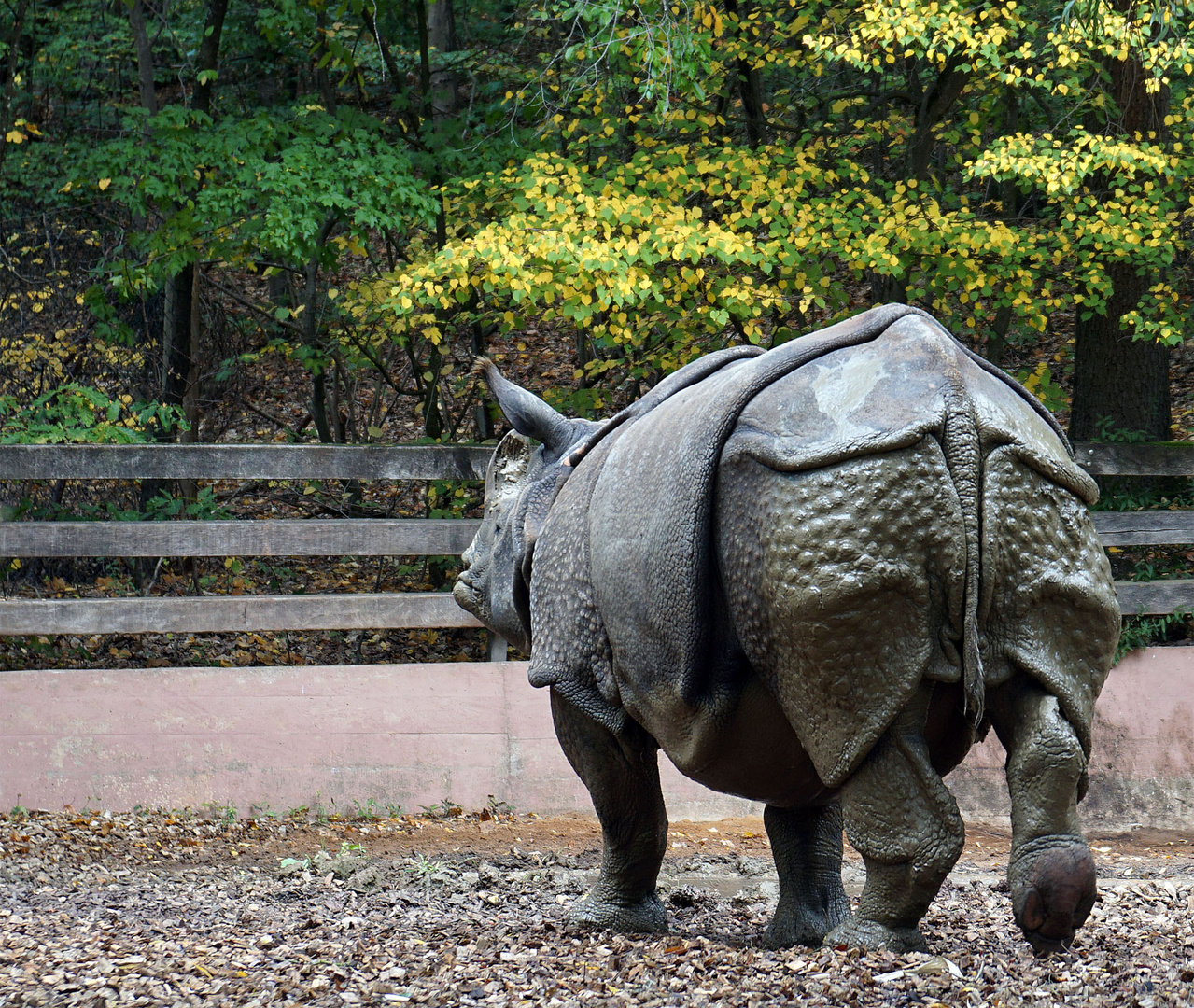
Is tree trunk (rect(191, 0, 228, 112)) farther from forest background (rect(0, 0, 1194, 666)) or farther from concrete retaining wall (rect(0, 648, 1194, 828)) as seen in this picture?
concrete retaining wall (rect(0, 648, 1194, 828))

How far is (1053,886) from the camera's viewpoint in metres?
2.82

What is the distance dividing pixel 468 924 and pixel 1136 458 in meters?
5.12

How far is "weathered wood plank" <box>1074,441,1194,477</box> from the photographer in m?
7.43

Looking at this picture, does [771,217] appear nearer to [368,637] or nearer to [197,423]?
[368,637]

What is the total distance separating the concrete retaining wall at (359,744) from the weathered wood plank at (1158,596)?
353mm

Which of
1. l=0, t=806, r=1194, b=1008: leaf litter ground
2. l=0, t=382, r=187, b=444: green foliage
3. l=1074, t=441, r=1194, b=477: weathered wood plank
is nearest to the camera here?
l=0, t=806, r=1194, b=1008: leaf litter ground

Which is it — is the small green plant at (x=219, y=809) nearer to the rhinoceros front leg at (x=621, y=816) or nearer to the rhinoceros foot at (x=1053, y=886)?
the rhinoceros front leg at (x=621, y=816)

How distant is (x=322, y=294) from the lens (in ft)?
39.7

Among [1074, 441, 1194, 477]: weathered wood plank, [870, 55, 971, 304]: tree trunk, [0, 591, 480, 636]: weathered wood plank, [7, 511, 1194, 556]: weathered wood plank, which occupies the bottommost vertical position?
[0, 591, 480, 636]: weathered wood plank

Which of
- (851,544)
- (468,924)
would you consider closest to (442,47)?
(468,924)

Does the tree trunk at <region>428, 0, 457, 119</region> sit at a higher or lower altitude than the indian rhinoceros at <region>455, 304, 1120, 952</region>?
higher

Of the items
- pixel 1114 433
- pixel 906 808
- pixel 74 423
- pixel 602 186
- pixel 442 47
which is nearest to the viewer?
pixel 906 808

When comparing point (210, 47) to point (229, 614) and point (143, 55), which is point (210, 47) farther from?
point (229, 614)

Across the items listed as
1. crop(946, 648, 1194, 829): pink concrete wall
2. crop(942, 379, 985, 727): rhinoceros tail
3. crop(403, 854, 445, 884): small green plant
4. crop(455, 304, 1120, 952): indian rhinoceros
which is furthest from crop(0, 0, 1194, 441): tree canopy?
crop(942, 379, 985, 727): rhinoceros tail
